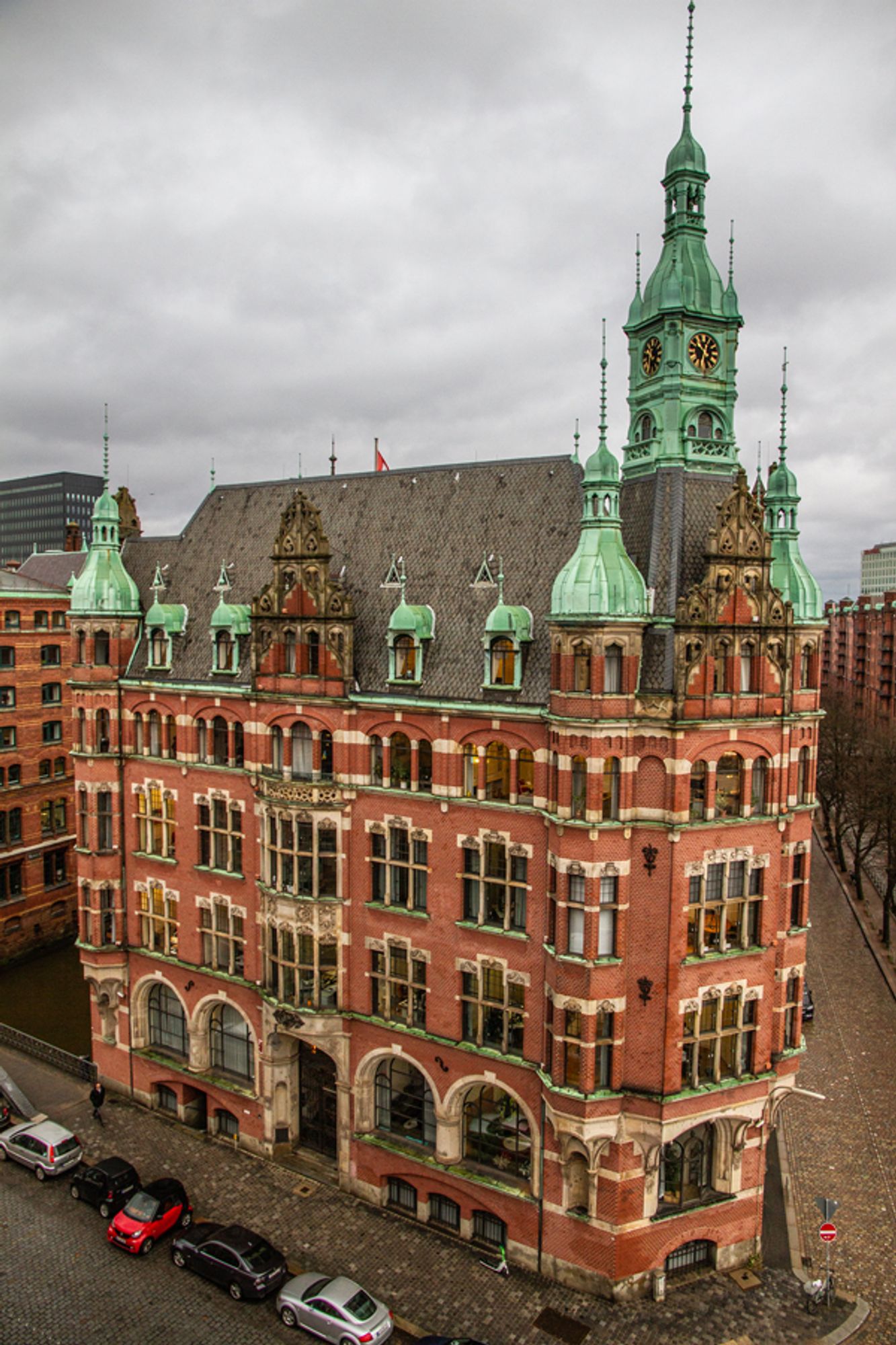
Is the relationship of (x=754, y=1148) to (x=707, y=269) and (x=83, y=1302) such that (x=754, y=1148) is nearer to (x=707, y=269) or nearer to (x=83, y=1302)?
(x=83, y=1302)

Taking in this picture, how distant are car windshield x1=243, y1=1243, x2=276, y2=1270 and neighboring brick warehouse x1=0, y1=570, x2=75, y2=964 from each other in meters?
43.8

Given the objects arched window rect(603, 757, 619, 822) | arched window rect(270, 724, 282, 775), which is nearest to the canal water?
arched window rect(270, 724, 282, 775)

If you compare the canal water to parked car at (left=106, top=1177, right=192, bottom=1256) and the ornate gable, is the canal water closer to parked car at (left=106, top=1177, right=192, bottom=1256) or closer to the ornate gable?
parked car at (left=106, top=1177, right=192, bottom=1256)

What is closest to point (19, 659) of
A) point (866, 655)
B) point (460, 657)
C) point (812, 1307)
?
point (460, 657)

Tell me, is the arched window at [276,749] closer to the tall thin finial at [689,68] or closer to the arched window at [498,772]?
the arched window at [498,772]

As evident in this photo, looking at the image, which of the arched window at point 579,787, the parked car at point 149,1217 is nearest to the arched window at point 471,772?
the arched window at point 579,787

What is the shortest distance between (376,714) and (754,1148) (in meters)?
25.9

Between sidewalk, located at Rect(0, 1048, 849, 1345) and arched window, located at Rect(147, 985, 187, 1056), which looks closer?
sidewalk, located at Rect(0, 1048, 849, 1345)

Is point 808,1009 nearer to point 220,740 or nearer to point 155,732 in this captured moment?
point 220,740

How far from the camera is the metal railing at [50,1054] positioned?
5719 cm

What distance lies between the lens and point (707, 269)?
43562 millimetres

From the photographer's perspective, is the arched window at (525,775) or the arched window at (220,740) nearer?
the arched window at (525,775)

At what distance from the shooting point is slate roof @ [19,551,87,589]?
89938 mm

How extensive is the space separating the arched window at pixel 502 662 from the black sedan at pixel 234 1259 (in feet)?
87.3
